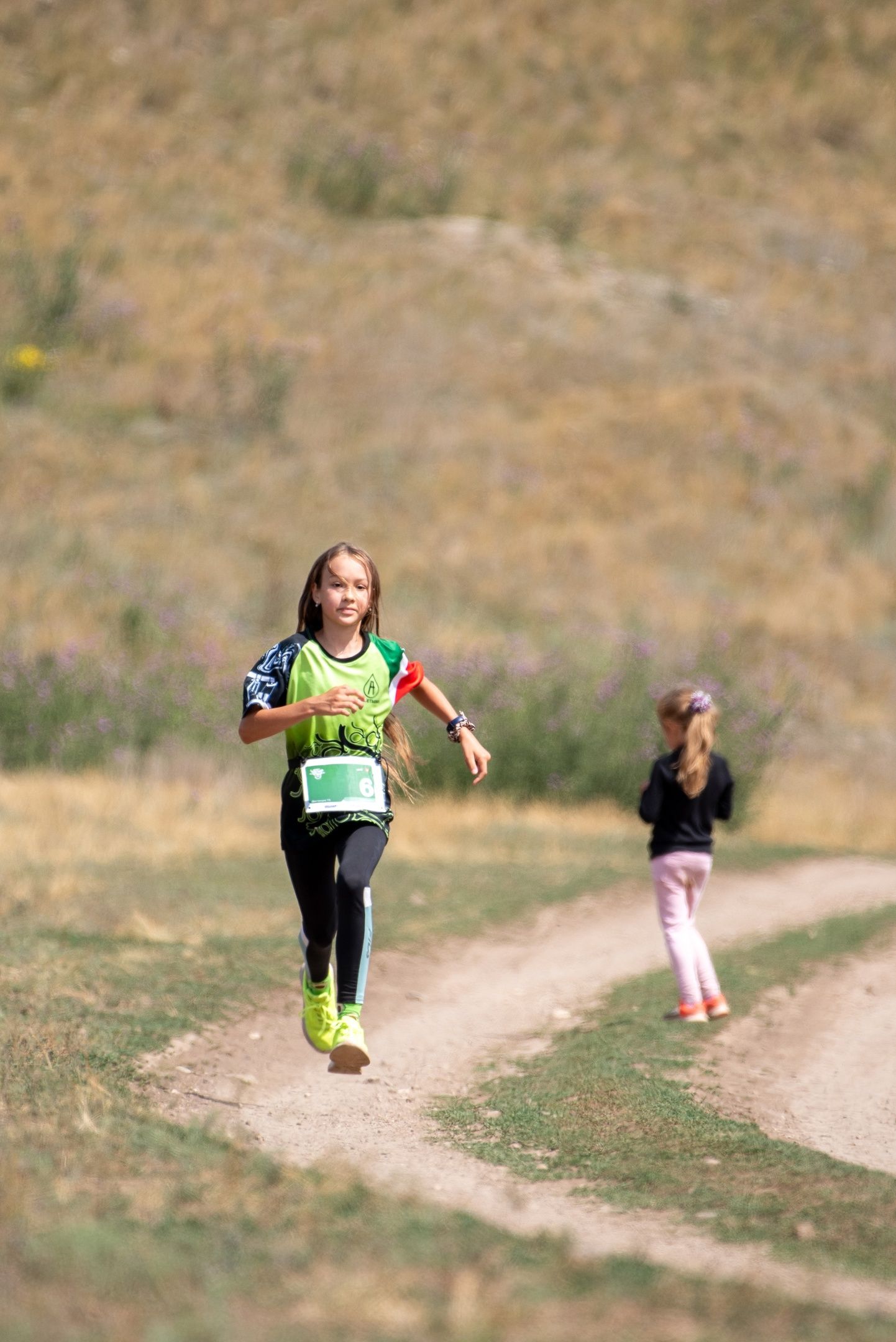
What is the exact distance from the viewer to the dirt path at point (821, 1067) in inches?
236

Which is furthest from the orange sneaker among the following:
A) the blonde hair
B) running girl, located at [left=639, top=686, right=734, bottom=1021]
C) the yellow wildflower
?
the yellow wildflower

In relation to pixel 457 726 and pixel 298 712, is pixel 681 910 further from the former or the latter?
pixel 298 712

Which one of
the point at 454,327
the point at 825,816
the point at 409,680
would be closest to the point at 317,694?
the point at 409,680

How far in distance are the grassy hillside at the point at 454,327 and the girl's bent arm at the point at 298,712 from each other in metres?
15.7

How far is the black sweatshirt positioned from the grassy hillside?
44.5 feet

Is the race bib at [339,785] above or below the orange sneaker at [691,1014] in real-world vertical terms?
above

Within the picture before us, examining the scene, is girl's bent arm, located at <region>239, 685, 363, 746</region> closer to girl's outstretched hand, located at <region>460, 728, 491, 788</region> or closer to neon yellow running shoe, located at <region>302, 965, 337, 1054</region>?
girl's outstretched hand, located at <region>460, 728, 491, 788</region>

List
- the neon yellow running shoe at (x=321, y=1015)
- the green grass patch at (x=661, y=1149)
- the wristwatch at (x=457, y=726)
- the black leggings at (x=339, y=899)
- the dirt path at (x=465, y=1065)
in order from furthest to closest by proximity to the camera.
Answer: the wristwatch at (x=457, y=726), the neon yellow running shoe at (x=321, y=1015), the black leggings at (x=339, y=899), the green grass patch at (x=661, y=1149), the dirt path at (x=465, y=1065)

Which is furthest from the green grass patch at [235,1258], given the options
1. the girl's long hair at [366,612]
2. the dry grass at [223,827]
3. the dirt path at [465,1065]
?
the dry grass at [223,827]

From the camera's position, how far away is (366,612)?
18.6ft

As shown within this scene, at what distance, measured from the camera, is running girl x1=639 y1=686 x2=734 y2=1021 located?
7859mm

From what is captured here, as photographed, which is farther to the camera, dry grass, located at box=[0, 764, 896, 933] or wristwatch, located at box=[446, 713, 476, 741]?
dry grass, located at box=[0, 764, 896, 933]

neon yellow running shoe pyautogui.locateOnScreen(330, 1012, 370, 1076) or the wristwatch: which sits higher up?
the wristwatch

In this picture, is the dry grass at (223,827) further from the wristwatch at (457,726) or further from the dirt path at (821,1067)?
the wristwatch at (457,726)
